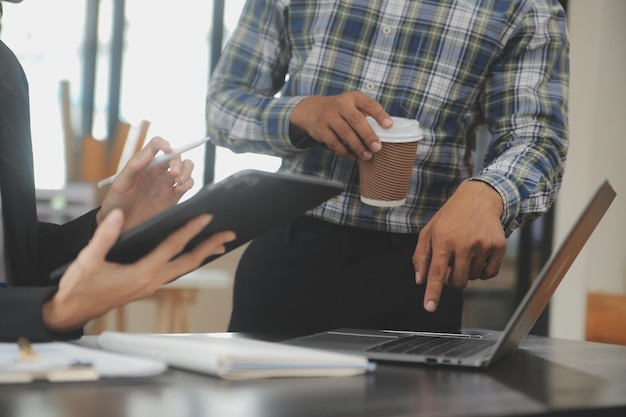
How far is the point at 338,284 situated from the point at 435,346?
1.56ft

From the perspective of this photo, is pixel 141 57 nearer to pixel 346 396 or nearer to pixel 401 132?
pixel 401 132

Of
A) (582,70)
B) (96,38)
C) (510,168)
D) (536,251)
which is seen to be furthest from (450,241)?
(96,38)

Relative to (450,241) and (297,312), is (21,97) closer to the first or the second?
(297,312)

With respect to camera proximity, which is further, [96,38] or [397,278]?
[96,38]

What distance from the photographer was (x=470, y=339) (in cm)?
124

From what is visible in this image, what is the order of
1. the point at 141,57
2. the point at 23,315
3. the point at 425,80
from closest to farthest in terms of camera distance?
the point at 23,315, the point at 425,80, the point at 141,57

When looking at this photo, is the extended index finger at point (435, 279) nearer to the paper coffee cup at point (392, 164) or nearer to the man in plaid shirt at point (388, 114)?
the paper coffee cup at point (392, 164)

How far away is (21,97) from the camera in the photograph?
1538mm

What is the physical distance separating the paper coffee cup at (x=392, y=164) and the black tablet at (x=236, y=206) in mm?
347

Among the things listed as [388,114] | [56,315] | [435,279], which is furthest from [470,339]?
[56,315]

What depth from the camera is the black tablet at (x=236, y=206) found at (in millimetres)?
856

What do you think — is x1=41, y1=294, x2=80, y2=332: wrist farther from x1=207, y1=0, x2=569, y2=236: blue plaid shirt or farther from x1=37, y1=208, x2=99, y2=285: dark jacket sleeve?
x1=207, y1=0, x2=569, y2=236: blue plaid shirt

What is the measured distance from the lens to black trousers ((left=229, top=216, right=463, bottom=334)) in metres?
1.56

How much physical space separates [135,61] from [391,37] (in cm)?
415
